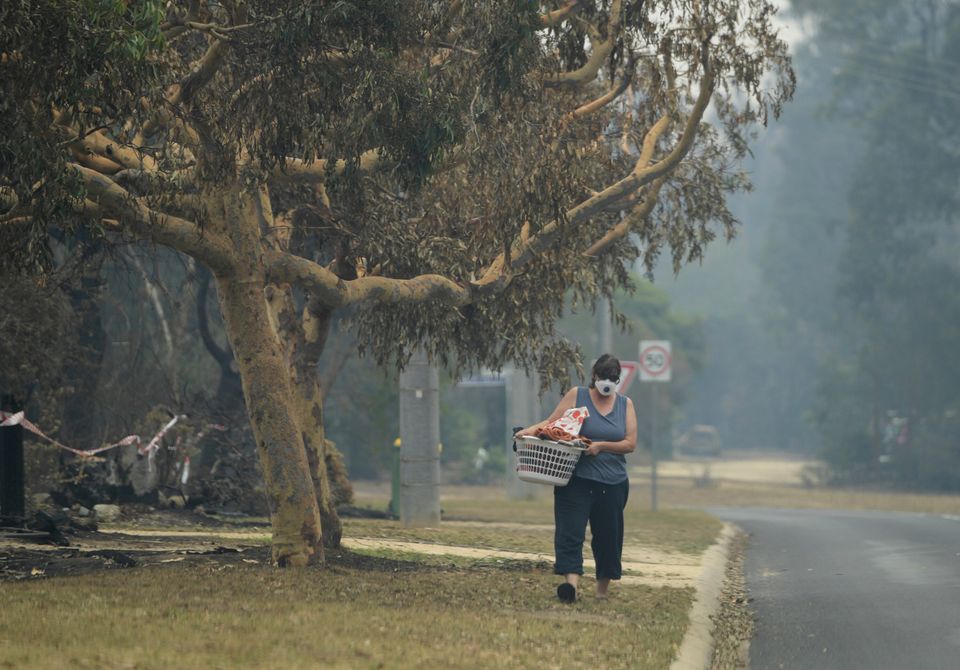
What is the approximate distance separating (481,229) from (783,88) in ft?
11.4

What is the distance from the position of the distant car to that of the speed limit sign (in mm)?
70850

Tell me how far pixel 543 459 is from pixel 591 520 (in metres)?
0.91

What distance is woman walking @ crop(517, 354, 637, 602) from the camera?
11695mm

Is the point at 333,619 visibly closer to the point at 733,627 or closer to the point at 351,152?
the point at 733,627

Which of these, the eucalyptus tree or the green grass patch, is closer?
the green grass patch

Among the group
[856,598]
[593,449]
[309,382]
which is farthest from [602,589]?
[309,382]

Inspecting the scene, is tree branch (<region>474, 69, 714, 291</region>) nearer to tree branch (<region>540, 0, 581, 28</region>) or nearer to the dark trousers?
tree branch (<region>540, 0, 581, 28</region>)

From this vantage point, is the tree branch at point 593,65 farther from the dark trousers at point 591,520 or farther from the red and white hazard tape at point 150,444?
the red and white hazard tape at point 150,444

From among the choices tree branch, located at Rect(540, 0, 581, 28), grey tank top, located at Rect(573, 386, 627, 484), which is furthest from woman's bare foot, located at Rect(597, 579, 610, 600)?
tree branch, located at Rect(540, 0, 581, 28)

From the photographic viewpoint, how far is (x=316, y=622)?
9.77 metres

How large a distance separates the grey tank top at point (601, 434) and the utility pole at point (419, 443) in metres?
10.2

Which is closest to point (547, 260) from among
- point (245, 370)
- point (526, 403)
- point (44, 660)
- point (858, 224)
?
point (245, 370)

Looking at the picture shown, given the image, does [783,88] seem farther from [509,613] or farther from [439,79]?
[509,613]

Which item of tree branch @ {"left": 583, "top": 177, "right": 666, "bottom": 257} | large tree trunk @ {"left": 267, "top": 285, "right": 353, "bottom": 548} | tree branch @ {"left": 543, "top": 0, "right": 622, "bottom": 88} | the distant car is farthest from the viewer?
the distant car
